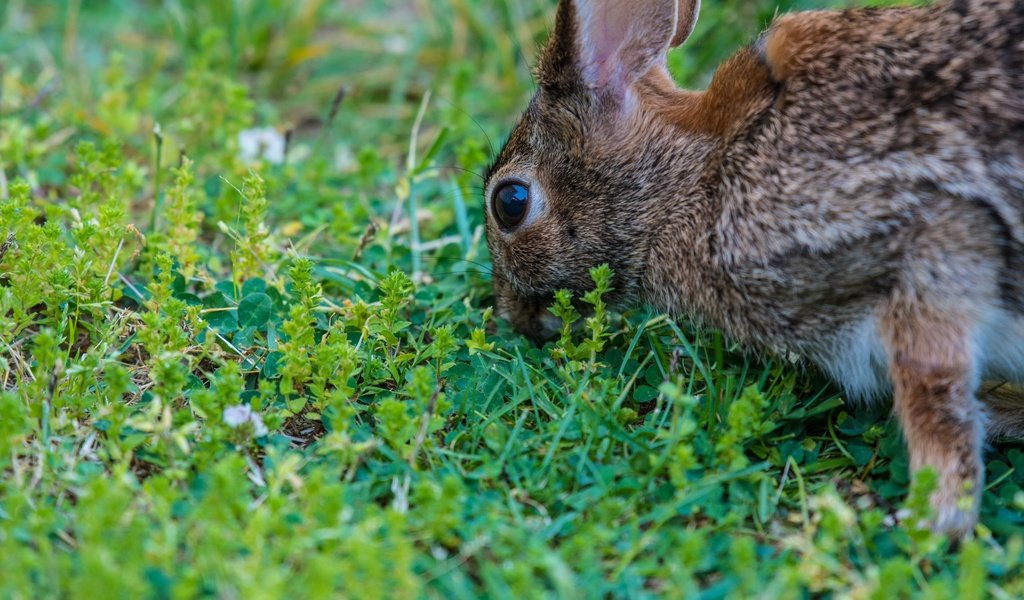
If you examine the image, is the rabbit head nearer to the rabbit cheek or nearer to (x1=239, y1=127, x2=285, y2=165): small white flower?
the rabbit cheek

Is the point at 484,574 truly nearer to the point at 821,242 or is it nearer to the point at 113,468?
the point at 113,468

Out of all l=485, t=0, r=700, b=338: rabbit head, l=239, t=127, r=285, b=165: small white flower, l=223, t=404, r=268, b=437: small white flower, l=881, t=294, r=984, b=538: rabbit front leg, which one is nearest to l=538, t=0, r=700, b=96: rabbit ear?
l=485, t=0, r=700, b=338: rabbit head

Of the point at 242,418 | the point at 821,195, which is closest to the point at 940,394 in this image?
the point at 821,195

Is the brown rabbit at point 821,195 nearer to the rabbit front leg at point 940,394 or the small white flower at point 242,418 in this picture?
the rabbit front leg at point 940,394

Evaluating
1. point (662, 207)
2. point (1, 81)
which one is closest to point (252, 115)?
point (1, 81)

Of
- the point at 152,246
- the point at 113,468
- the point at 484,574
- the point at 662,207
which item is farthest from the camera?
the point at 152,246
